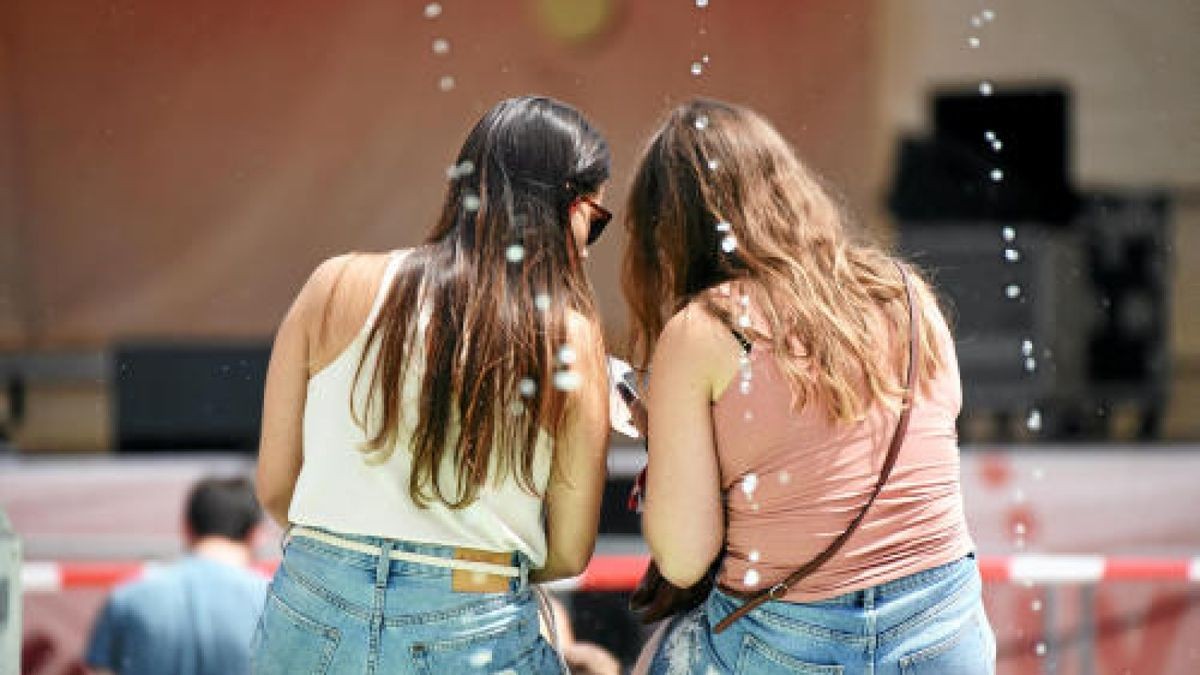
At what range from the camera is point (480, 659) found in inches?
89.0

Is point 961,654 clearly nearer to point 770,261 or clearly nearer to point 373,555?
point 770,261

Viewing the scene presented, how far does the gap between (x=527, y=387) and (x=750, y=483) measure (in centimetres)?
32

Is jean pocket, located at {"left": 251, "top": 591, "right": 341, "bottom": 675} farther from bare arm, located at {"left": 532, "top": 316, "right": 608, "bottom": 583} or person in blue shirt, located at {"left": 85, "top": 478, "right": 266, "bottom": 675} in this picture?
person in blue shirt, located at {"left": 85, "top": 478, "right": 266, "bottom": 675}

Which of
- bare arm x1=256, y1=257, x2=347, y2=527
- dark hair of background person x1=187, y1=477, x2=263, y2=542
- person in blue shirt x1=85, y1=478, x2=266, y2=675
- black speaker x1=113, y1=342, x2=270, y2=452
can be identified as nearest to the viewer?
bare arm x1=256, y1=257, x2=347, y2=527

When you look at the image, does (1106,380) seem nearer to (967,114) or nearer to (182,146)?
(967,114)

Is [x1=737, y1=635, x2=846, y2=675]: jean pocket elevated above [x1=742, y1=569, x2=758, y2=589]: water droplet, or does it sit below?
below

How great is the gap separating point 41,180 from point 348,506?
4460 mm

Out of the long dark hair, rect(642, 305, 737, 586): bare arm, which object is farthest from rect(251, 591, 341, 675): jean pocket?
rect(642, 305, 737, 586): bare arm

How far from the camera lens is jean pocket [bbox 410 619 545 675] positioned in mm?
2248

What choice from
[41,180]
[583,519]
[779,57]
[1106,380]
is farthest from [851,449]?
[41,180]

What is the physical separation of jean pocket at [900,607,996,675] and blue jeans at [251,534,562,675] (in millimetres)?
517

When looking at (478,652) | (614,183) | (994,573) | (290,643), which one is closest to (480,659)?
(478,652)

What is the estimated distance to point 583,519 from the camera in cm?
234

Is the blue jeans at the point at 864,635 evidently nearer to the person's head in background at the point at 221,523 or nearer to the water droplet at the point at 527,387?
the water droplet at the point at 527,387
